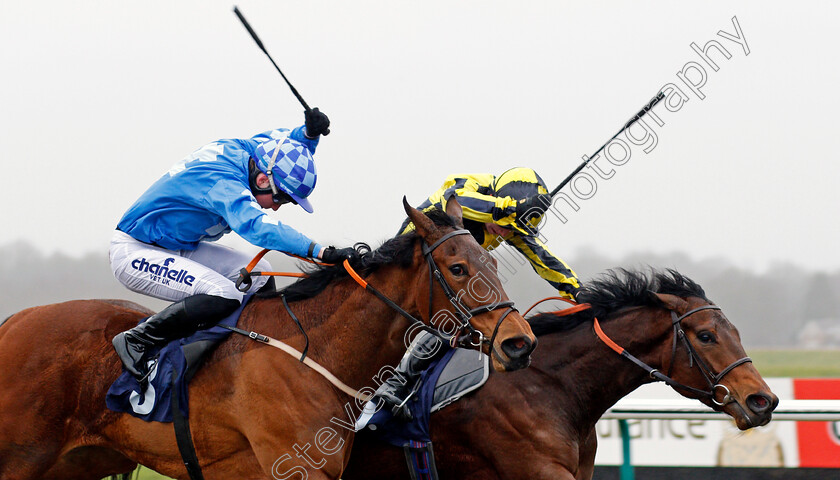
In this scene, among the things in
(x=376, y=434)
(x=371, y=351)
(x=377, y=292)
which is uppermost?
(x=377, y=292)

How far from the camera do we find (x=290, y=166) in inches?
141

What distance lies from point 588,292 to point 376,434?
1293 mm

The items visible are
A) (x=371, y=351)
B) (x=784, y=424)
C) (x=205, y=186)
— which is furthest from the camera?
(x=784, y=424)

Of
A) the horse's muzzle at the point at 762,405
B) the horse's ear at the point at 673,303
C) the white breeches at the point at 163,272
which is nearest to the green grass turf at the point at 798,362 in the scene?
the horse's ear at the point at 673,303

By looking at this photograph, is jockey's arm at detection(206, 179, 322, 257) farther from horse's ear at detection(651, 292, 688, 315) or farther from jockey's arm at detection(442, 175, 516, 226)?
horse's ear at detection(651, 292, 688, 315)

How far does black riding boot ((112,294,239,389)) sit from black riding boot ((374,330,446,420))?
81 centimetres

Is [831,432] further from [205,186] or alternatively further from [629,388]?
[205,186]

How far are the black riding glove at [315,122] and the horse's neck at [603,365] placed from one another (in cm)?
152

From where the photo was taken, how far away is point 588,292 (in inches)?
164

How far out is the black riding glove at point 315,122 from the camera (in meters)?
3.78

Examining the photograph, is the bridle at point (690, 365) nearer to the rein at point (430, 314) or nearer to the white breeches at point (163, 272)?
the rein at point (430, 314)

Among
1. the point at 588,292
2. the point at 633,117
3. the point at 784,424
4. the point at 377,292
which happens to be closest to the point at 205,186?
the point at 377,292

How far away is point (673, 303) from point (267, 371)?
194 cm

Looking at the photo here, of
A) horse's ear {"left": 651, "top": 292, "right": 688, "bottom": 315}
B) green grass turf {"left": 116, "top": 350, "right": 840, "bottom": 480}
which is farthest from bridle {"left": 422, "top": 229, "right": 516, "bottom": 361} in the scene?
green grass turf {"left": 116, "top": 350, "right": 840, "bottom": 480}
